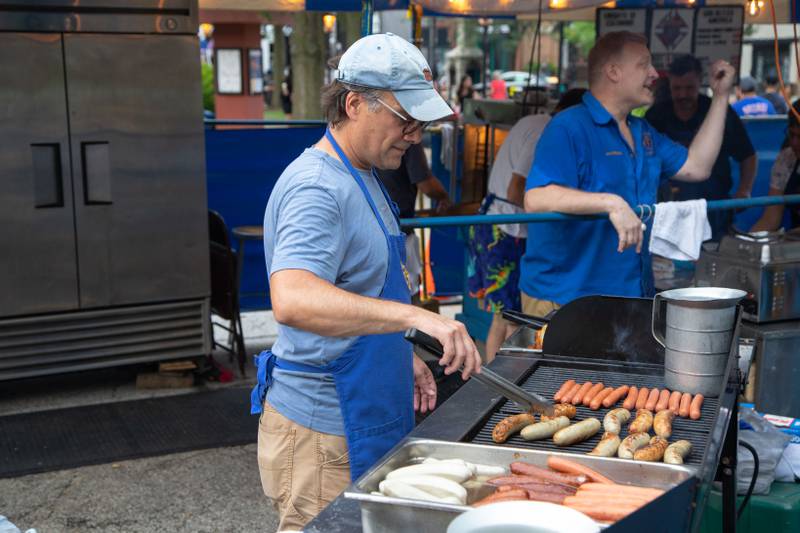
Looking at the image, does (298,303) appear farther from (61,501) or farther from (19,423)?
(19,423)

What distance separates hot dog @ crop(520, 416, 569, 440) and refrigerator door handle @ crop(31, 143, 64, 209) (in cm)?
439

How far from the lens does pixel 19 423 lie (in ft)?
19.5

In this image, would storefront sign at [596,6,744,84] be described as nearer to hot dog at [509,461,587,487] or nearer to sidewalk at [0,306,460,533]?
sidewalk at [0,306,460,533]

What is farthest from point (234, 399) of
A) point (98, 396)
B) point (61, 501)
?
point (61, 501)

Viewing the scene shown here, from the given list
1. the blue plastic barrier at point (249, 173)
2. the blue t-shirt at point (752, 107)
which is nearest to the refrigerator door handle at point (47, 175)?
the blue plastic barrier at point (249, 173)

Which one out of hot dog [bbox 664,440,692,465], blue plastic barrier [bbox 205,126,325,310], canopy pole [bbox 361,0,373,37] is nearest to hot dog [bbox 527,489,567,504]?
hot dog [bbox 664,440,692,465]

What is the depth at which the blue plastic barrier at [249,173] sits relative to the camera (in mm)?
7707

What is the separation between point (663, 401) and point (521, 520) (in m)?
1.29

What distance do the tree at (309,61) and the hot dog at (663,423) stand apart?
1643 centimetres

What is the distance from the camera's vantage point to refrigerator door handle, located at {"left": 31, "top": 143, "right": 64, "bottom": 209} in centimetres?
608

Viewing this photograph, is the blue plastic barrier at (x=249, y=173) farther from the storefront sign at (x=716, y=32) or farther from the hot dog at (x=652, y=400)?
the hot dog at (x=652, y=400)

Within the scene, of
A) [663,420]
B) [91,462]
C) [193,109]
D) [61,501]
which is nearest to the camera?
[663,420]

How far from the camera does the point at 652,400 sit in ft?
9.71

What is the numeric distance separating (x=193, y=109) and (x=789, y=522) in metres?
4.50
